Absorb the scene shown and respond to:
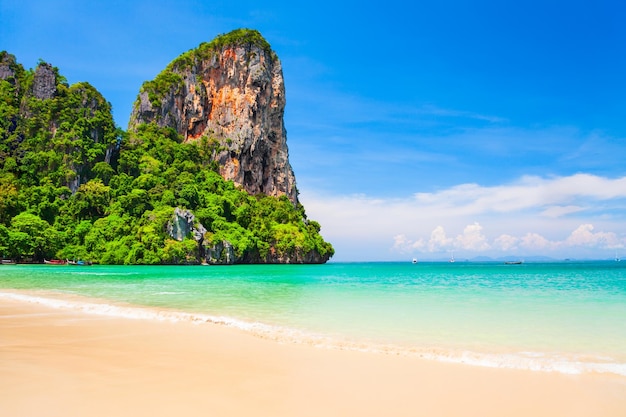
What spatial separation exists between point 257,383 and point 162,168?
2641 inches

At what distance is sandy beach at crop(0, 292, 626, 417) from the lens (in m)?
3.75

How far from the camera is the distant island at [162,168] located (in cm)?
5181

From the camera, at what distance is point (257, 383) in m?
4.46

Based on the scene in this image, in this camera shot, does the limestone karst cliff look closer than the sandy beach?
No

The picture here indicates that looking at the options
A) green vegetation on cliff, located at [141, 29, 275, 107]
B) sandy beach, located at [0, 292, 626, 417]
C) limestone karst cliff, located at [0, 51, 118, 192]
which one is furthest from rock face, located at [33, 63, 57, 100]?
sandy beach, located at [0, 292, 626, 417]

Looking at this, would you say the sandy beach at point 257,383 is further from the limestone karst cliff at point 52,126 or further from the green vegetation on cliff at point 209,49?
the green vegetation on cliff at point 209,49

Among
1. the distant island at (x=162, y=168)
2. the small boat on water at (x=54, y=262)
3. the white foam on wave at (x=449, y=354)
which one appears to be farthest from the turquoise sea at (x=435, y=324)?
the small boat on water at (x=54, y=262)

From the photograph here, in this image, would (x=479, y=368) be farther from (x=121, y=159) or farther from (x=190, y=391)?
(x=121, y=159)

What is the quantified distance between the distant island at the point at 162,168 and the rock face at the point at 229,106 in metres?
0.22

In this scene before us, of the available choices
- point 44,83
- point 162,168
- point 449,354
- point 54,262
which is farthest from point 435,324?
point 44,83

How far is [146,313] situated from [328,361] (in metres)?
5.97

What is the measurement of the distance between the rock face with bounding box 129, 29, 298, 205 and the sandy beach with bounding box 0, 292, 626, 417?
7333 cm

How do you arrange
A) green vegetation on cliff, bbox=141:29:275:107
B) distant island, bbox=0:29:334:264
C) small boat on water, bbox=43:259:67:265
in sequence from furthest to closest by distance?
1. green vegetation on cliff, bbox=141:29:275:107
2. distant island, bbox=0:29:334:264
3. small boat on water, bbox=43:259:67:265

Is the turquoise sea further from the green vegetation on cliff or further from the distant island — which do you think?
the green vegetation on cliff
